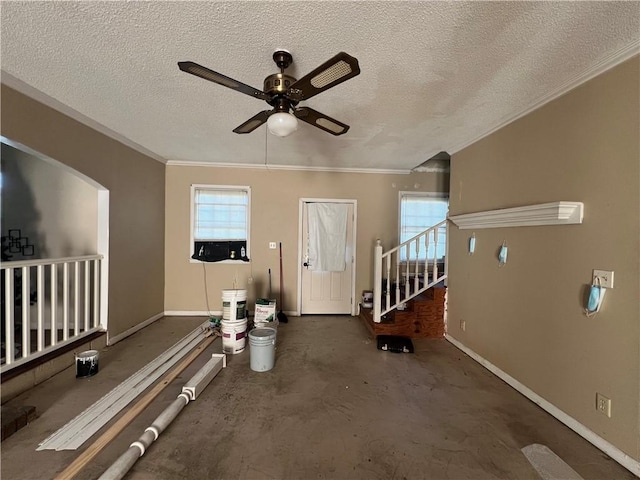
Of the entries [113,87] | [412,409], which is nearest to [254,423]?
[412,409]

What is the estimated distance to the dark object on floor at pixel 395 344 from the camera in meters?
3.10

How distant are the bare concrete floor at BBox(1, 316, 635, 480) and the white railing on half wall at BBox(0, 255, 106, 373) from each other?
367mm

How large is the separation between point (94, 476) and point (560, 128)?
3837 millimetres

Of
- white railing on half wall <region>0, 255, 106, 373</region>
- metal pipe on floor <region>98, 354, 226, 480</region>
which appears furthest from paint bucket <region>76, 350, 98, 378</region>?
metal pipe on floor <region>98, 354, 226, 480</region>

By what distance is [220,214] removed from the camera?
435 centimetres

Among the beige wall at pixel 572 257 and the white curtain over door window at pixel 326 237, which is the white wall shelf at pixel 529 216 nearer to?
the beige wall at pixel 572 257

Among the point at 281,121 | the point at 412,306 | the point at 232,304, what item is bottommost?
the point at 412,306

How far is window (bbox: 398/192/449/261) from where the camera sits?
15.0 ft

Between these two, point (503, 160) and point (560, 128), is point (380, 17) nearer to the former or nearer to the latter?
point (560, 128)

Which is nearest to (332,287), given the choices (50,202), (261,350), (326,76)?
(261,350)

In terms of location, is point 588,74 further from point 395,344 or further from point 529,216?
point 395,344

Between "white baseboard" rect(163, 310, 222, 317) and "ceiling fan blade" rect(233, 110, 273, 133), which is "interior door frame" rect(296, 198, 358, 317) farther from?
"ceiling fan blade" rect(233, 110, 273, 133)

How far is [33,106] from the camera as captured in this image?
2.19m

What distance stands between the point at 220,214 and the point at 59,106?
2234mm
